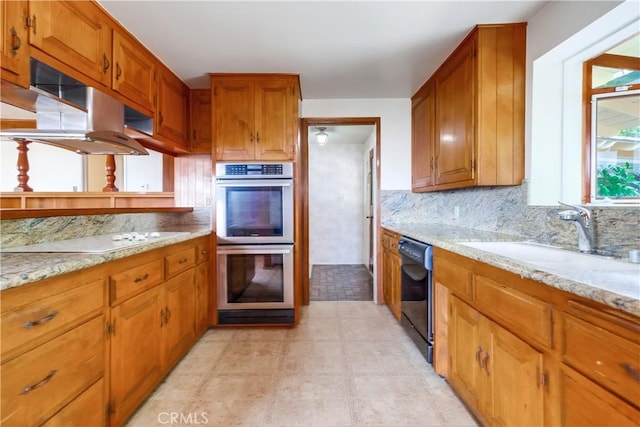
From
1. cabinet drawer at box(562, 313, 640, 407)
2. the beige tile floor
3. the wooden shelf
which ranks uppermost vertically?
the wooden shelf

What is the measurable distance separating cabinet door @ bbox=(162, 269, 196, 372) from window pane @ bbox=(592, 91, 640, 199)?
8.67ft

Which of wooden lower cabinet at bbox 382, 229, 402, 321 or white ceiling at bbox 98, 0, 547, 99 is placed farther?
wooden lower cabinet at bbox 382, 229, 402, 321

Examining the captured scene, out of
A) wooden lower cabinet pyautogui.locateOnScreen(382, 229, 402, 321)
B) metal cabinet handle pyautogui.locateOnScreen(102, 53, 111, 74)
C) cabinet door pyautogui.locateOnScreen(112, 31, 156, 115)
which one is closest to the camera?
metal cabinet handle pyautogui.locateOnScreen(102, 53, 111, 74)

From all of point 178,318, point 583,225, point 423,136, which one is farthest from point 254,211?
point 583,225

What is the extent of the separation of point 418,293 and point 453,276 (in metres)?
0.53

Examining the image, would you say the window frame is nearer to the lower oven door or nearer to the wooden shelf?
the lower oven door

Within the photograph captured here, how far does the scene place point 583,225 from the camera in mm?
1308

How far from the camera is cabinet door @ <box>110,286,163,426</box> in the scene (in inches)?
51.5

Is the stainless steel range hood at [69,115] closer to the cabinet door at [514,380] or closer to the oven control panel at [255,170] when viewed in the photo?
the oven control panel at [255,170]

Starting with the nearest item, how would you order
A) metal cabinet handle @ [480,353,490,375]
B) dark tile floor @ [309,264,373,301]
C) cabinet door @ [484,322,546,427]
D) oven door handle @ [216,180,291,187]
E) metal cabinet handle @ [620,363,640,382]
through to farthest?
metal cabinet handle @ [620,363,640,382] < cabinet door @ [484,322,546,427] < metal cabinet handle @ [480,353,490,375] < oven door handle @ [216,180,291,187] < dark tile floor @ [309,264,373,301]

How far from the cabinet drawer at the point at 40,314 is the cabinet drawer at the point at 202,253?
1071 millimetres

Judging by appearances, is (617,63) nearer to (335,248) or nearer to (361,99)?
(361,99)

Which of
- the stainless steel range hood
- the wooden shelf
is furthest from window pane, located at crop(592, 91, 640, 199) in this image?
the wooden shelf

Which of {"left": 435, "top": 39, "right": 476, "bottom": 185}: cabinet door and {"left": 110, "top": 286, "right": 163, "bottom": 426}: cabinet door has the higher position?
{"left": 435, "top": 39, "right": 476, "bottom": 185}: cabinet door
